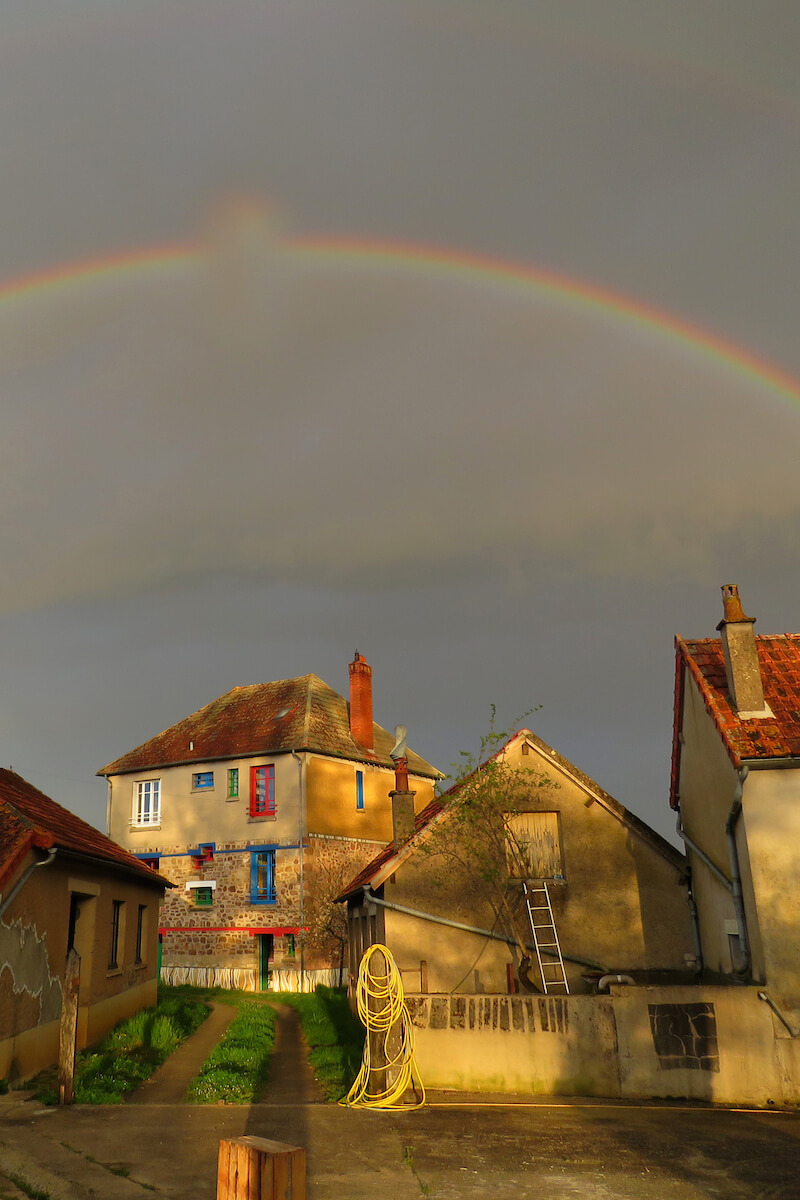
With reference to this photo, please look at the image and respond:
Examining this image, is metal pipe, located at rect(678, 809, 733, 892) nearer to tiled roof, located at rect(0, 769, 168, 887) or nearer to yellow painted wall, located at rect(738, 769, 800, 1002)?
yellow painted wall, located at rect(738, 769, 800, 1002)

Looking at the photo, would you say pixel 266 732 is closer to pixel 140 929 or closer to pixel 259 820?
pixel 259 820

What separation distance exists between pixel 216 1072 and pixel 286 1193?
437 inches

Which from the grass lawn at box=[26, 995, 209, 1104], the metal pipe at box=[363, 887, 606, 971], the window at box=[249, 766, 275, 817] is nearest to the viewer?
the grass lawn at box=[26, 995, 209, 1104]

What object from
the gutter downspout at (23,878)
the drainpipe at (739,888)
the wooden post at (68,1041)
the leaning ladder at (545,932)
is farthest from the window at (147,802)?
the drainpipe at (739,888)

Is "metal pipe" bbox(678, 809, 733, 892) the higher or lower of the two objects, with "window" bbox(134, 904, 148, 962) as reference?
higher

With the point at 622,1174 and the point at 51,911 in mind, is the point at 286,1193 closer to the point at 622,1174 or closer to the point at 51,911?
the point at 622,1174

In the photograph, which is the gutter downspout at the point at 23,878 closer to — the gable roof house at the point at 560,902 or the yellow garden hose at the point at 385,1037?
the yellow garden hose at the point at 385,1037

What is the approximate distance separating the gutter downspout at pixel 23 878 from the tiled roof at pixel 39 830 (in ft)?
0.54

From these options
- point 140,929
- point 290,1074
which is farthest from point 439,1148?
point 140,929

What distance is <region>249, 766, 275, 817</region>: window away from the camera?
119 feet

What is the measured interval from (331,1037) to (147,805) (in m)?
23.4

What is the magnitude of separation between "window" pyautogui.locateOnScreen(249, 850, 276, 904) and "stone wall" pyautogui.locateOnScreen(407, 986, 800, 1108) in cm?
2269

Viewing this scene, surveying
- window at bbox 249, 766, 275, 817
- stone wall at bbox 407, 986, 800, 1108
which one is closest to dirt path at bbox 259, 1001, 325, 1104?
stone wall at bbox 407, 986, 800, 1108

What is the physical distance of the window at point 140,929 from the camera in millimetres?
20797
